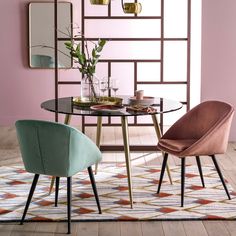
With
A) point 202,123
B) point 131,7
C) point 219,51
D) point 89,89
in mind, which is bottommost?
point 202,123

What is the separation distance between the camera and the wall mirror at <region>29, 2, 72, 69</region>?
7.24m

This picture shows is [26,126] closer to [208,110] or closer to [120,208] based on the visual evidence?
[120,208]

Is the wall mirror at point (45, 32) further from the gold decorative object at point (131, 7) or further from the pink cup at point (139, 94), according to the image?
the pink cup at point (139, 94)

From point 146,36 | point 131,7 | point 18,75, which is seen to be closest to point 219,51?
point 146,36

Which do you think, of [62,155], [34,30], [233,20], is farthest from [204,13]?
[62,155]

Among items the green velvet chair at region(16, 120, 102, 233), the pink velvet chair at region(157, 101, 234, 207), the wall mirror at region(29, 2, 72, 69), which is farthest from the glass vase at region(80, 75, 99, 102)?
the wall mirror at region(29, 2, 72, 69)

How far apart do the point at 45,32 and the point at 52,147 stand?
11.7ft

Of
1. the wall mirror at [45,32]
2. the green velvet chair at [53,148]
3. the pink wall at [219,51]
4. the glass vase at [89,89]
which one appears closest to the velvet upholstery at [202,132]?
the glass vase at [89,89]

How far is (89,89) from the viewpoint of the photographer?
477cm

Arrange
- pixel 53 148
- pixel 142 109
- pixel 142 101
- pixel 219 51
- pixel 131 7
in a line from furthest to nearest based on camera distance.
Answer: pixel 219 51 < pixel 131 7 < pixel 142 101 < pixel 142 109 < pixel 53 148

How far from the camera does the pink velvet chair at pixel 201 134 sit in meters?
4.39

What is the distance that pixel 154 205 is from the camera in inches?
174

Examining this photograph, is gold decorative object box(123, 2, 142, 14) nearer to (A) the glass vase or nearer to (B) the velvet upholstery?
(A) the glass vase

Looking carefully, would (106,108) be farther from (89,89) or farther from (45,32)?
(45,32)
